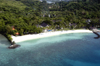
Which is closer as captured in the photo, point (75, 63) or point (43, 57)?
point (75, 63)

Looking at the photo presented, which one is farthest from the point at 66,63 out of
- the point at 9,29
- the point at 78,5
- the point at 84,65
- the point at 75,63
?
the point at 78,5

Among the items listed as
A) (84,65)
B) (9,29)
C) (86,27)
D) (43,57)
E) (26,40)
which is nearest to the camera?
(84,65)

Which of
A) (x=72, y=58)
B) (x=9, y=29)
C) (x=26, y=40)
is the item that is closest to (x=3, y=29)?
(x=9, y=29)

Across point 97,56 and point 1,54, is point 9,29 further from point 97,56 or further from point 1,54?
point 97,56

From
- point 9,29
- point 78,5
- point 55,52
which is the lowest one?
point 55,52

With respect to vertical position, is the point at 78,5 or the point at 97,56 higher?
the point at 78,5

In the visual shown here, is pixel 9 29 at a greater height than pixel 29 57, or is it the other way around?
pixel 9 29

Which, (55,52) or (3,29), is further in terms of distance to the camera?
(3,29)

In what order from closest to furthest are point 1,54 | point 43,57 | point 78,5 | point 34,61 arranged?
point 34,61, point 43,57, point 1,54, point 78,5

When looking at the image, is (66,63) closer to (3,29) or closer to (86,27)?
(3,29)
